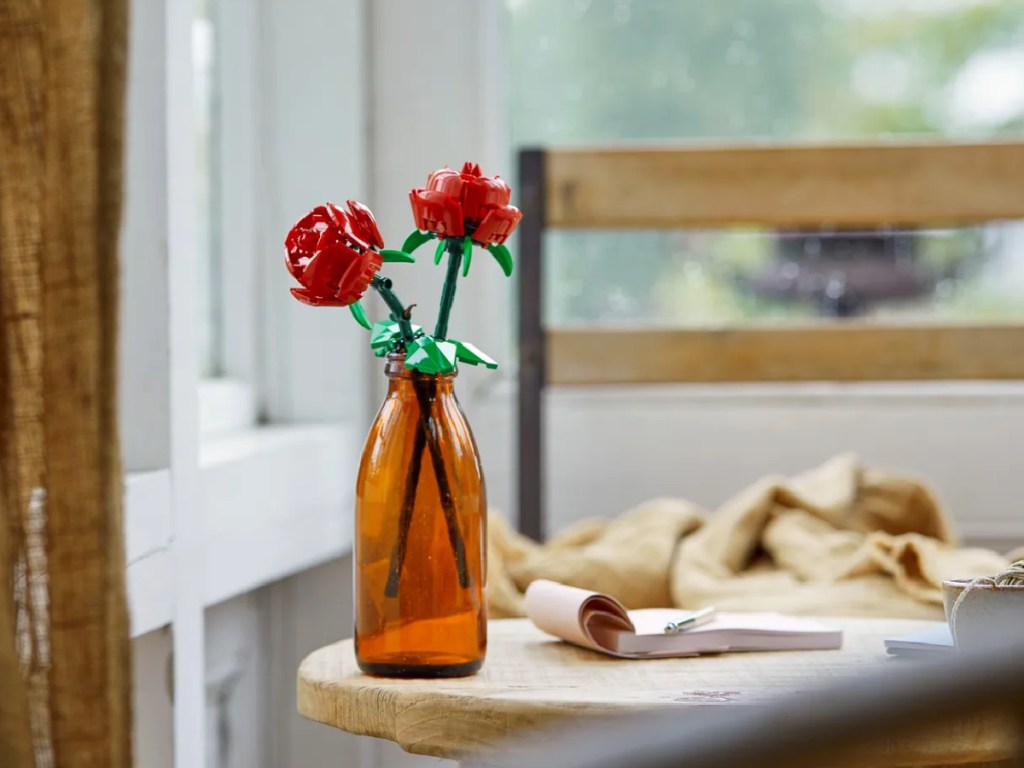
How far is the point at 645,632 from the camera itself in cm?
110

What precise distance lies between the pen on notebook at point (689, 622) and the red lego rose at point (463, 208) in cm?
34

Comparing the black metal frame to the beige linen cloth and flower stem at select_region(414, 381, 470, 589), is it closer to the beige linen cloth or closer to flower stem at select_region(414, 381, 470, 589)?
the beige linen cloth

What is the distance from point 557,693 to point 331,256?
36cm

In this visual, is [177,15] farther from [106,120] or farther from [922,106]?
[922,106]

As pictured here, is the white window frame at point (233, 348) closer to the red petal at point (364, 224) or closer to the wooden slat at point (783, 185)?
the red petal at point (364, 224)

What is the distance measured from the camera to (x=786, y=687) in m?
0.96

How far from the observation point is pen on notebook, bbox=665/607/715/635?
1.10 m

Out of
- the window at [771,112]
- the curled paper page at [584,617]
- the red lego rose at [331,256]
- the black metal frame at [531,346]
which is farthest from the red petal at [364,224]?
the window at [771,112]

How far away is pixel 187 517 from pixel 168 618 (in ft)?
0.36

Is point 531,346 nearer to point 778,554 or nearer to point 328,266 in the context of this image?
point 778,554

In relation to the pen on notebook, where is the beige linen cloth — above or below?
below

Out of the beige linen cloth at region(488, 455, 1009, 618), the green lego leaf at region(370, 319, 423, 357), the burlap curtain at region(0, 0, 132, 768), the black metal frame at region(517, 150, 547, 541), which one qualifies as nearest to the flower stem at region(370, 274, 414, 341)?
the green lego leaf at region(370, 319, 423, 357)

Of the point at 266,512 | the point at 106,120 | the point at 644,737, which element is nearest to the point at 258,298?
the point at 266,512

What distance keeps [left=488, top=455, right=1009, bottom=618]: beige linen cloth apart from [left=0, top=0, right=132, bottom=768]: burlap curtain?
2.89 feet
